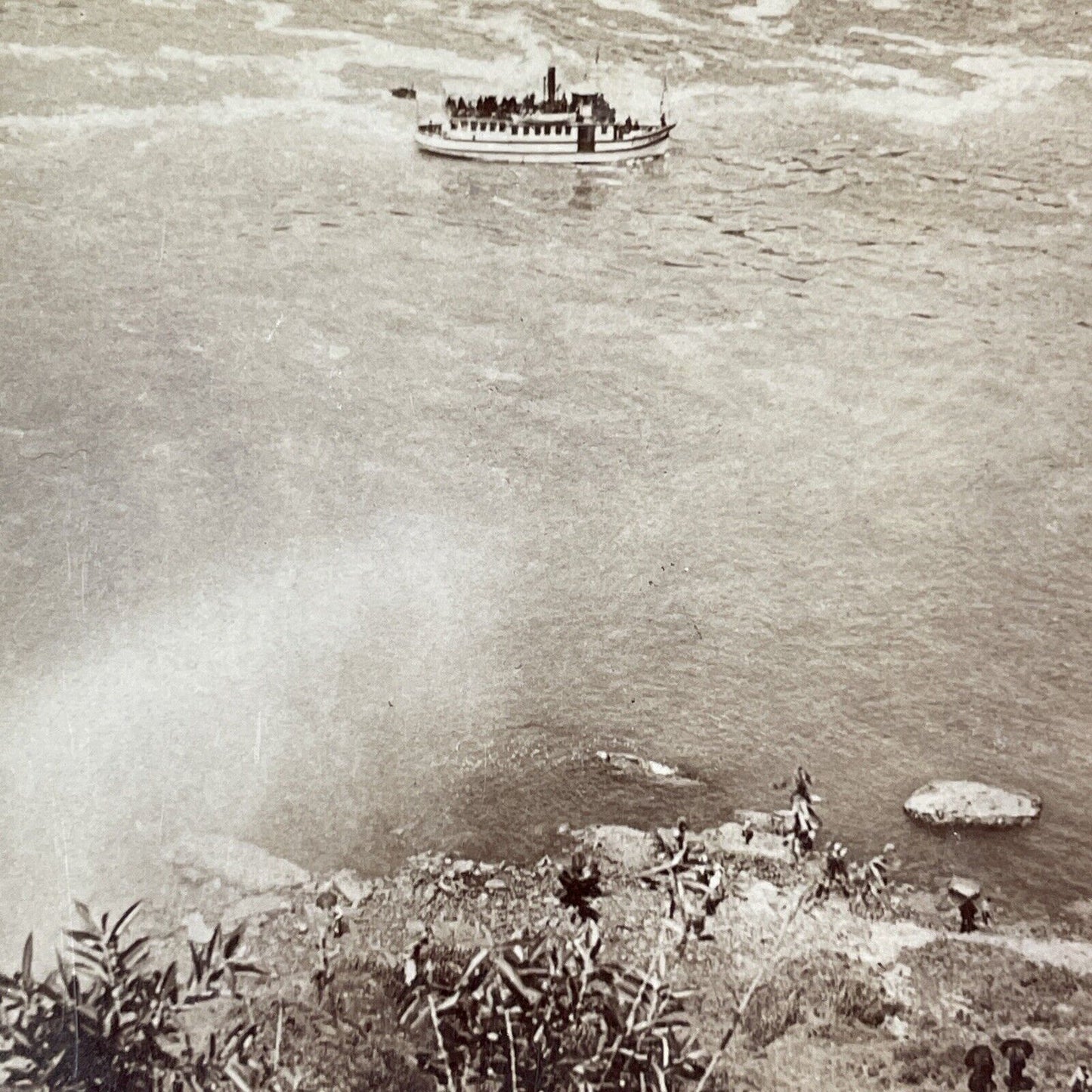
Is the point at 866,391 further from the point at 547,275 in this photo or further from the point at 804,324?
the point at 547,275

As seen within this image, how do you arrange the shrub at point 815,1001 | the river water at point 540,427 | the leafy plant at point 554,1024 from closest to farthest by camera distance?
the leafy plant at point 554,1024, the shrub at point 815,1001, the river water at point 540,427

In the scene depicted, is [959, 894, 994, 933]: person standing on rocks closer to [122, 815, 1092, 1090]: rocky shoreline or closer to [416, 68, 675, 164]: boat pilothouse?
[122, 815, 1092, 1090]: rocky shoreline

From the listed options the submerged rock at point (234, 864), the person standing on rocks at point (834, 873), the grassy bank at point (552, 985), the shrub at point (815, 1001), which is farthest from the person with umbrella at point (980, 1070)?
the submerged rock at point (234, 864)

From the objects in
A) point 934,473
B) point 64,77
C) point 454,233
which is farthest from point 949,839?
point 64,77

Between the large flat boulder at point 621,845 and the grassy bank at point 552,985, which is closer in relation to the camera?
the grassy bank at point 552,985

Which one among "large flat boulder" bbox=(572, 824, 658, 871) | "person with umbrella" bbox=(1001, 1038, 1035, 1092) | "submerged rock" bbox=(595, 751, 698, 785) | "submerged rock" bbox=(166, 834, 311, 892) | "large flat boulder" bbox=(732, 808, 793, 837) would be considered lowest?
"person with umbrella" bbox=(1001, 1038, 1035, 1092)

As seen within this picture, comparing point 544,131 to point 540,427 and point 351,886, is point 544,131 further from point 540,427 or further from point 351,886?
point 351,886

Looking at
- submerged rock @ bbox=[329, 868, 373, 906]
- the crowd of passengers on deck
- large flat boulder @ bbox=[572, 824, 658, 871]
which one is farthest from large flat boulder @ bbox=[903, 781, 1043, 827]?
the crowd of passengers on deck

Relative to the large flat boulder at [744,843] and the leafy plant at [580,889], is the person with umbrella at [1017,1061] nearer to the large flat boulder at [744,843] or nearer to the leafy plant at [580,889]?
the large flat boulder at [744,843]
